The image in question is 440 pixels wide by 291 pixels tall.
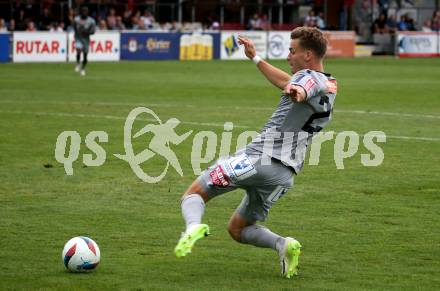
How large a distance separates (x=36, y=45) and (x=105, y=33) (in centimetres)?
334

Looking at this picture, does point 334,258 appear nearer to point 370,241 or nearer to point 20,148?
point 370,241

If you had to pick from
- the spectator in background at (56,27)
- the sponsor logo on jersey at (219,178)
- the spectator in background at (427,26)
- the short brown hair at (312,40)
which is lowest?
the spectator in background at (427,26)

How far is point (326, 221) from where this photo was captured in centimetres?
1142

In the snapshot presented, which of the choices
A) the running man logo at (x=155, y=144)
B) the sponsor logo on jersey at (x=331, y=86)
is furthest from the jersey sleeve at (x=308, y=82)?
the running man logo at (x=155, y=144)

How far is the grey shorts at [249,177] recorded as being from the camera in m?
8.24

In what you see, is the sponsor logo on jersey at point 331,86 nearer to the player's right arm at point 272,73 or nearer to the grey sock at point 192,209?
the player's right arm at point 272,73

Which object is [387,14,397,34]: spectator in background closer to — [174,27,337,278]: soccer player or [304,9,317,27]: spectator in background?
[304,9,317,27]: spectator in background

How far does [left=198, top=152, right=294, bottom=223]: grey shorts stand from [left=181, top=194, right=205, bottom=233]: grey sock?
122mm

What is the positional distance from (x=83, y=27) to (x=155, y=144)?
22.5 metres

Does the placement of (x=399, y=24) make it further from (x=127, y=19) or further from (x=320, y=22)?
(x=127, y=19)

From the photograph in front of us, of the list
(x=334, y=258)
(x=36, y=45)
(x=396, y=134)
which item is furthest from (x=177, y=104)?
(x=36, y=45)

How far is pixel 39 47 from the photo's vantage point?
44.5 meters

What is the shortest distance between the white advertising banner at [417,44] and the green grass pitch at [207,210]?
28389mm

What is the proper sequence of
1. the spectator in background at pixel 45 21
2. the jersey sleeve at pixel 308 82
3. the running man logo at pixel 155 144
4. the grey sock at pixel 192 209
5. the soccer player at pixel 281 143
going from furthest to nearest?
1. the spectator in background at pixel 45 21
2. the running man logo at pixel 155 144
3. the soccer player at pixel 281 143
4. the grey sock at pixel 192 209
5. the jersey sleeve at pixel 308 82
